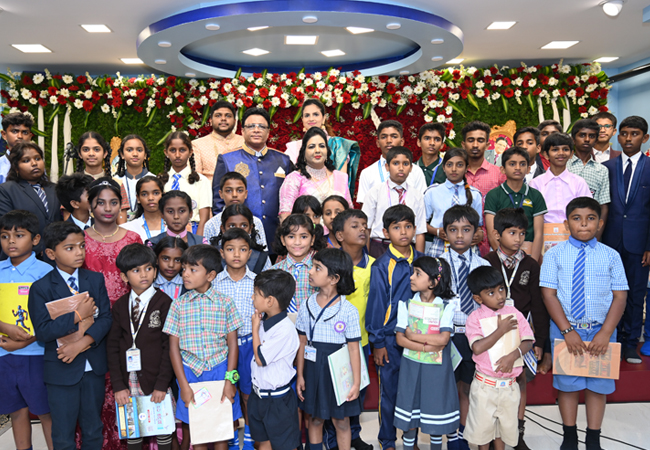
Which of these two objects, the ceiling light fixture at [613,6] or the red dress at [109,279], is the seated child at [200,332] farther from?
the ceiling light fixture at [613,6]

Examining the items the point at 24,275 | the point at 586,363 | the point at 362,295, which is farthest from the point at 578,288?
the point at 24,275

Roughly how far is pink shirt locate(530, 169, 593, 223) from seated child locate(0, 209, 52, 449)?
3353mm

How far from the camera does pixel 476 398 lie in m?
2.47

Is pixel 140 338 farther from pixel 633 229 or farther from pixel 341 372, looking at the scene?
pixel 633 229

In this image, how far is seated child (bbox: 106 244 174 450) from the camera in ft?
7.70

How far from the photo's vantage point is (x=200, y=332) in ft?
7.60

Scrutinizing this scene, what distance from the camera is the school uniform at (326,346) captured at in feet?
7.79

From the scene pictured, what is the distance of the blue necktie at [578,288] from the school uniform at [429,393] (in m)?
0.73

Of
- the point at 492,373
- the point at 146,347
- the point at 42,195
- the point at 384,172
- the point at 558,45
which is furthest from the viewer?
the point at 558,45

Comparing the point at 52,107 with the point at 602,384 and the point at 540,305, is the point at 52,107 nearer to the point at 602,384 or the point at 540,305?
the point at 540,305

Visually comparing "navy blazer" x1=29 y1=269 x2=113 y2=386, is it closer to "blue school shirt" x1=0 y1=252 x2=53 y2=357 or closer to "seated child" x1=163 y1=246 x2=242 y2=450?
"blue school shirt" x1=0 y1=252 x2=53 y2=357

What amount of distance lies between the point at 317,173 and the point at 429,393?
5.77ft

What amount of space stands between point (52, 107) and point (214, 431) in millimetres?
6545

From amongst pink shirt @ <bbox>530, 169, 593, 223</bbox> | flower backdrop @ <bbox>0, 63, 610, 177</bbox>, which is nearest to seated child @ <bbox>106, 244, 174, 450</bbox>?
pink shirt @ <bbox>530, 169, 593, 223</bbox>
